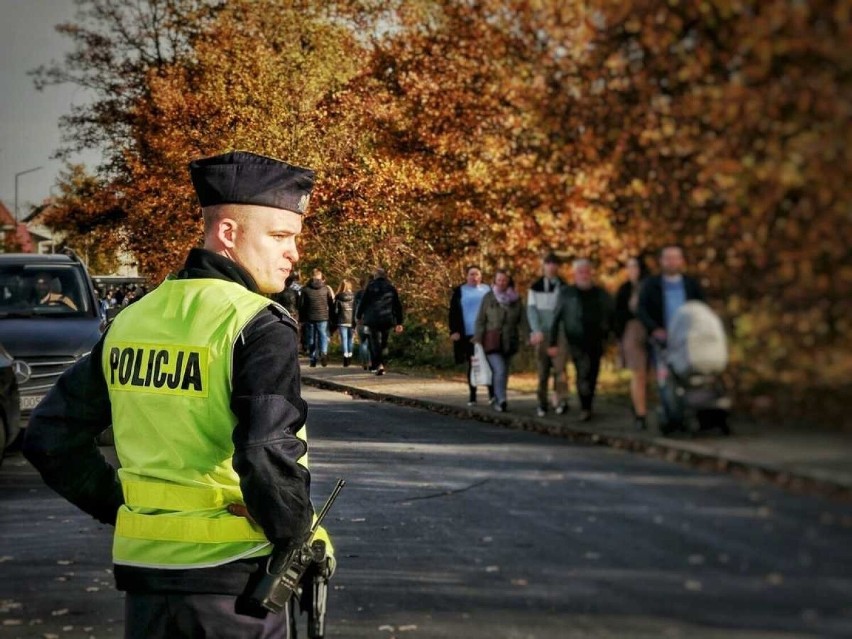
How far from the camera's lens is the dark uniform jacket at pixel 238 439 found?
7.48 feet

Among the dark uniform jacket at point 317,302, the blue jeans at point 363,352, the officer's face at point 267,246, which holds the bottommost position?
the blue jeans at point 363,352

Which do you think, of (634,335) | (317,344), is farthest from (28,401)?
(634,335)

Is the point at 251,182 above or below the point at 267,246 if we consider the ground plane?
above

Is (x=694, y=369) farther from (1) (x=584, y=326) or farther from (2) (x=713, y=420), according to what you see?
(1) (x=584, y=326)

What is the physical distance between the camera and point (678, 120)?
3.01 feet

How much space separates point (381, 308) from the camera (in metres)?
2.13

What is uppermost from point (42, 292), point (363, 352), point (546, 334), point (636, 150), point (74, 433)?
point (42, 292)

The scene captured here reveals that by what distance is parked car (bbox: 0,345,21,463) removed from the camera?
364 inches

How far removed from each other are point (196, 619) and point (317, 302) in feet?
3.33

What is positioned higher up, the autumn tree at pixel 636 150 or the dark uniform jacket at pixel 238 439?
the autumn tree at pixel 636 150

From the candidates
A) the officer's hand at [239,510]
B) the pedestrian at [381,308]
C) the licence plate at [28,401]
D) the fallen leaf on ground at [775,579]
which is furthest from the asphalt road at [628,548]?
the licence plate at [28,401]

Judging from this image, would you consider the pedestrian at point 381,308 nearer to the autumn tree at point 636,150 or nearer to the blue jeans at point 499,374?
the autumn tree at point 636,150

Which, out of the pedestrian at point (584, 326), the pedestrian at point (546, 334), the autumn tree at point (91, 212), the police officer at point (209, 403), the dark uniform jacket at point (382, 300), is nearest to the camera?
the pedestrian at point (584, 326)

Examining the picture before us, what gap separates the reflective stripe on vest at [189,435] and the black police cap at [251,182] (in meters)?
0.15
